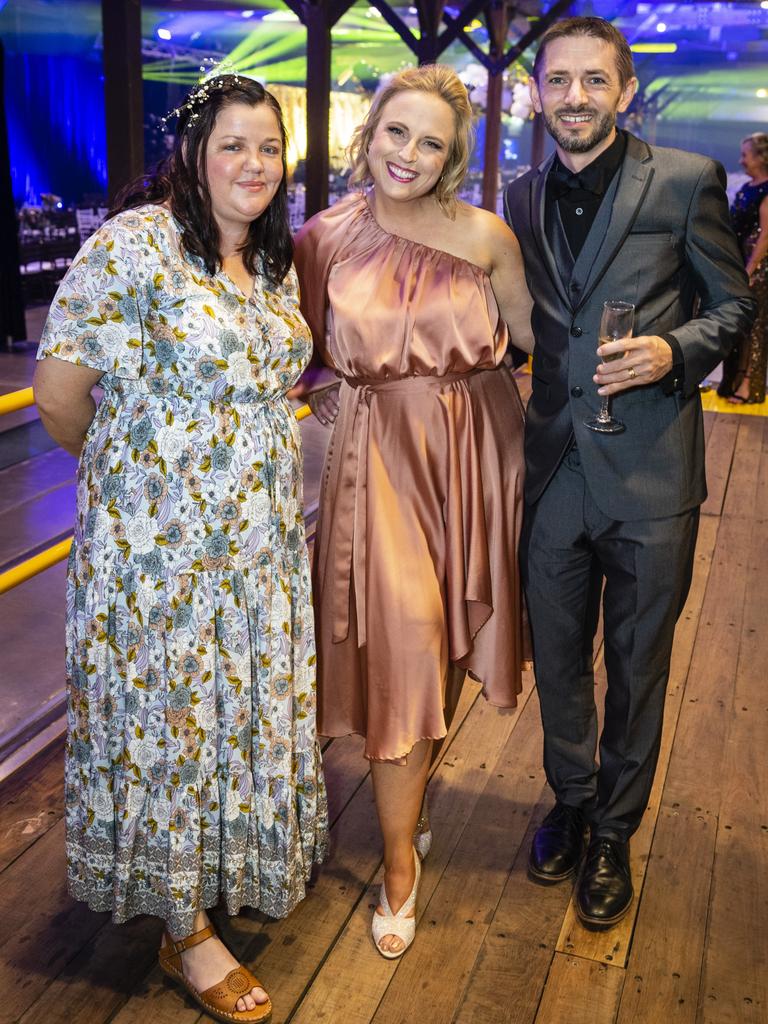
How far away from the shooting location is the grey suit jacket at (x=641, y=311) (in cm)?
211

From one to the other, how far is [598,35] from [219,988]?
6.56 ft

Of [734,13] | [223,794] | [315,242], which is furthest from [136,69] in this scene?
[734,13]

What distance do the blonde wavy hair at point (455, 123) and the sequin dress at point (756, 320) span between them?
5720 mm

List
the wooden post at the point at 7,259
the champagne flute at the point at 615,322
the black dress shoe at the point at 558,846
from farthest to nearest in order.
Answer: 1. the wooden post at the point at 7,259
2. the black dress shoe at the point at 558,846
3. the champagne flute at the point at 615,322

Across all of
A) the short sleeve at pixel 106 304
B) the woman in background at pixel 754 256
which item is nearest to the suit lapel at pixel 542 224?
the short sleeve at pixel 106 304

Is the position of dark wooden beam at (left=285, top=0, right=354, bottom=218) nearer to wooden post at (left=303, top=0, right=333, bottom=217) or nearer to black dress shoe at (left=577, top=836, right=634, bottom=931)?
wooden post at (left=303, top=0, right=333, bottom=217)

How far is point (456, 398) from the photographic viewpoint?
2.21 metres

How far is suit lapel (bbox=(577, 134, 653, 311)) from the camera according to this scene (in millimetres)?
2107

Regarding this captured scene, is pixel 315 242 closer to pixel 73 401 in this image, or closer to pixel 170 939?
pixel 73 401

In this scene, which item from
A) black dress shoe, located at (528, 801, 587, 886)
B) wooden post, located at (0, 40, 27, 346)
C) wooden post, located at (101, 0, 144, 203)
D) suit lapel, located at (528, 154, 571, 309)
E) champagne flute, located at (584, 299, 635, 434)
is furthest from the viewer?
wooden post, located at (0, 40, 27, 346)

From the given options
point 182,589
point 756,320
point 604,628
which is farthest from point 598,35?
point 756,320

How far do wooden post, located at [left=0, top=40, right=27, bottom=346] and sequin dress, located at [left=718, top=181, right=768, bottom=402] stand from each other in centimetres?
547

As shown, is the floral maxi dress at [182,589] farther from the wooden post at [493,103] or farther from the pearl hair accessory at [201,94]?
the wooden post at [493,103]

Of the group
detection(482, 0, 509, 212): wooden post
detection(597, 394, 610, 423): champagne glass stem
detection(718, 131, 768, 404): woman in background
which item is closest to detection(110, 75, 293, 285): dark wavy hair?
detection(597, 394, 610, 423): champagne glass stem
